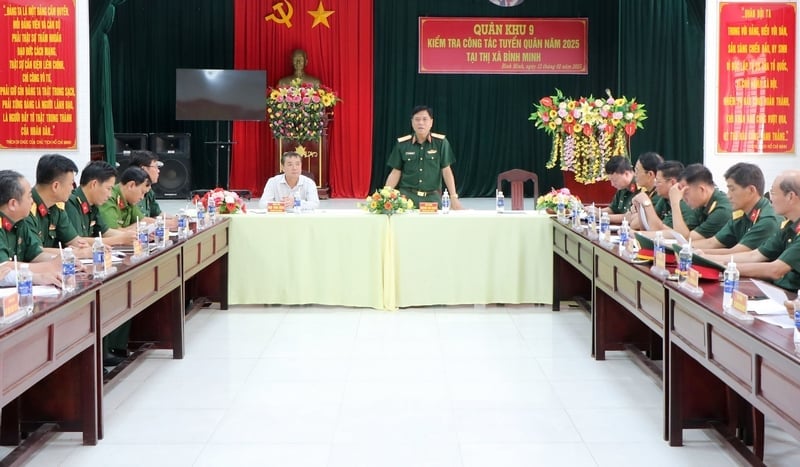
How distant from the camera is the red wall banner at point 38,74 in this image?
686 cm

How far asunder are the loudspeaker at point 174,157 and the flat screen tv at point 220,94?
0.65 metres

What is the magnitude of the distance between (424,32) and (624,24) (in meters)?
2.78

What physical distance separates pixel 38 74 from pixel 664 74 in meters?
8.14

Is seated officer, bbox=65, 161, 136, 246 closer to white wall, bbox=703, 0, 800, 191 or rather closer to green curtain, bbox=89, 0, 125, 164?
green curtain, bbox=89, 0, 125, 164

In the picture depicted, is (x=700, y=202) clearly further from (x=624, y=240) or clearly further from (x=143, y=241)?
Answer: (x=143, y=241)

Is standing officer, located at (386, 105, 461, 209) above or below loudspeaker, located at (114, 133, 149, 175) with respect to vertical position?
below

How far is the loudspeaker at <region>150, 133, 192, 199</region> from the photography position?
12.4 m

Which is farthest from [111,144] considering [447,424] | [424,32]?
[447,424]

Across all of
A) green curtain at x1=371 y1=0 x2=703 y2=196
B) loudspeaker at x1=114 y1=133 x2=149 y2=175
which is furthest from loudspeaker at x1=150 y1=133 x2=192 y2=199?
green curtain at x1=371 y1=0 x2=703 y2=196

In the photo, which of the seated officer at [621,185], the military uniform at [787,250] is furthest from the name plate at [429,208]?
the military uniform at [787,250]

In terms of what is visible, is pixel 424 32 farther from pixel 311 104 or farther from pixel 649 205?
pixel 649 205

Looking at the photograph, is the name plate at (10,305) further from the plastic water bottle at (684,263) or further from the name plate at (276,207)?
the name plate at (276,207)

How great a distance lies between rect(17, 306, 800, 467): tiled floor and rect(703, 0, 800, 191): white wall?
2.44 metres

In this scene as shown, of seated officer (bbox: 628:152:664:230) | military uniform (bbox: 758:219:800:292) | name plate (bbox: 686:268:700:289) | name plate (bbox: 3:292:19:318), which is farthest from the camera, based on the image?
seated officer (bbox: 628:152:664:230)
